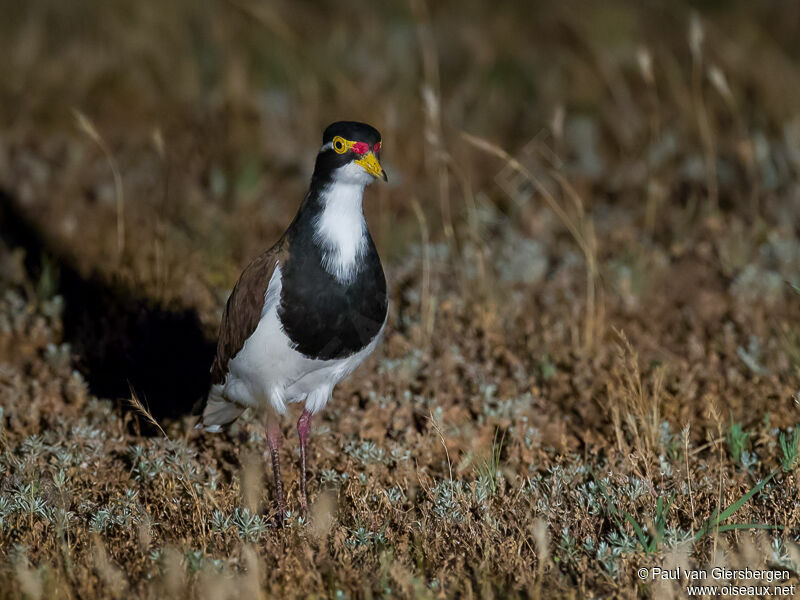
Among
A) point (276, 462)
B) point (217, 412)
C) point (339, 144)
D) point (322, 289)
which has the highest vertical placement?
point (339, 144)

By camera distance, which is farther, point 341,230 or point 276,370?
point 276,370

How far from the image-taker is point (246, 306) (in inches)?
183

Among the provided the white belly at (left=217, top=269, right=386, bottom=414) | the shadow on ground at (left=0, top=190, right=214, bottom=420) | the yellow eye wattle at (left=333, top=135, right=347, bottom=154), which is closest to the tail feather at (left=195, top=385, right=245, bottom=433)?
the white belly at (left=217, top=269, right=386, bottom=414)

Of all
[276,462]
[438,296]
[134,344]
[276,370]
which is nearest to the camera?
[276,370]

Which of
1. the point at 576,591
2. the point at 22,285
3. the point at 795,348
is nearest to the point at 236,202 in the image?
the point at 22,285

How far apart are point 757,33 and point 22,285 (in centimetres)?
936

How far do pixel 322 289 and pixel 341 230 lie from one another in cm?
30

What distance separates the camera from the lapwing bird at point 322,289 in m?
4.41

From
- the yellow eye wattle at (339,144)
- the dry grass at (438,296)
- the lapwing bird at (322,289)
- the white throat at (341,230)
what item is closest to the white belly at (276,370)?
the lapwing bird at (322,289)

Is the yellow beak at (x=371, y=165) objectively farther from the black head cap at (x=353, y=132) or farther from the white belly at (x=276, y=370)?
the white belly at (x=276, y=370)

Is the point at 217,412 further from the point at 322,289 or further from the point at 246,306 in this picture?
the point at 322,289

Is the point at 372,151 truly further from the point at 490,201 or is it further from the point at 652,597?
the point at 490,201

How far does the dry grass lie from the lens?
411cm

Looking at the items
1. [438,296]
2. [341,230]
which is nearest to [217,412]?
[341,230]
